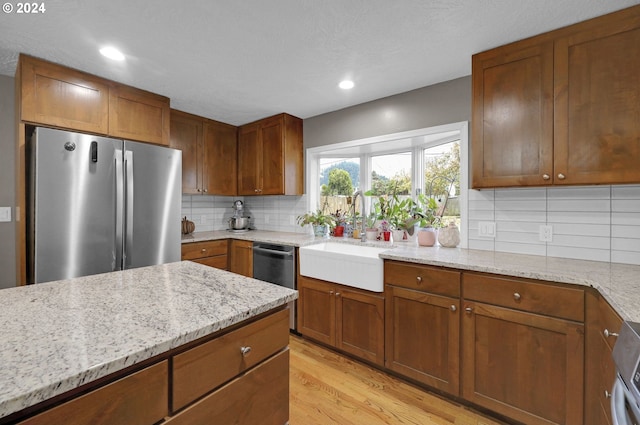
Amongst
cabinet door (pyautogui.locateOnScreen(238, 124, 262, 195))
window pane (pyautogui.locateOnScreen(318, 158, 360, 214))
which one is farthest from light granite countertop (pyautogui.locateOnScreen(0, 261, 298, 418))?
cabinet door (pyautogui.locateOnScreen(238, 124, 262, 195))

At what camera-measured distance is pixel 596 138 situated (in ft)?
5.07

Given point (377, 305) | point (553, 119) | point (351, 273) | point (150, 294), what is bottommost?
point (377, 305)

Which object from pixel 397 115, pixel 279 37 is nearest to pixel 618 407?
pixel 279 37

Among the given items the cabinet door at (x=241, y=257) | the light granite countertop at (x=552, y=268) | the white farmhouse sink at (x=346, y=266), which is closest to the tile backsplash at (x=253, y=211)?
the cabinet door at (x=241, y=257)

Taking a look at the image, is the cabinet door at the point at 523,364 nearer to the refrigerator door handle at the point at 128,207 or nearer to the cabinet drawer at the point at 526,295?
the cabinet drawer at the point at 526,295

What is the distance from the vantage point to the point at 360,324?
217 cm

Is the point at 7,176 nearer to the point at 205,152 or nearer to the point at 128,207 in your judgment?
the point at 128,207

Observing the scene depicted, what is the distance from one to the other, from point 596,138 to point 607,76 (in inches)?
12.8

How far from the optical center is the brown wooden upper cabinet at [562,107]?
4.84ft

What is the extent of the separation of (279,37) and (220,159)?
2.07 meters

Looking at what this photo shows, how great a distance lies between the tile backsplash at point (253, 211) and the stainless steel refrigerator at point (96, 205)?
1126mm

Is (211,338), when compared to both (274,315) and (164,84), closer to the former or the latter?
(274,315)

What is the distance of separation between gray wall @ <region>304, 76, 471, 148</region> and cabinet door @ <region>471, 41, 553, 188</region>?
13.2 inches

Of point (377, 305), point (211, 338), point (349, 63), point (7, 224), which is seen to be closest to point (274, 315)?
point (211, 338)
